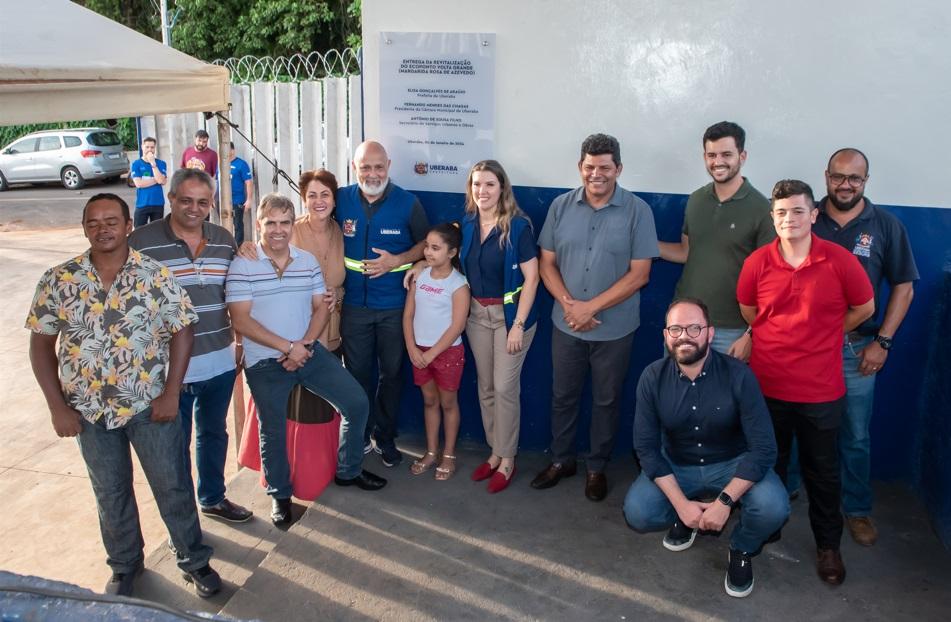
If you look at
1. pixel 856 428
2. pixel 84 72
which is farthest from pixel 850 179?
pixel 84 72

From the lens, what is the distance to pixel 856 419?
3.77m

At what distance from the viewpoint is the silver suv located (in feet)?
62.2

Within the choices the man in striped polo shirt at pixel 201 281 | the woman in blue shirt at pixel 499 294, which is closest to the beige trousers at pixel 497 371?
the woman in blue shirt at pixel 499 294

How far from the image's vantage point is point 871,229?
12.0ft

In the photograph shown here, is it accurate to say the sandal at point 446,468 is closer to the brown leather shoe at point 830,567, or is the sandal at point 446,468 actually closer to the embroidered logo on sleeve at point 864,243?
the brown leather shoe at point 830,567

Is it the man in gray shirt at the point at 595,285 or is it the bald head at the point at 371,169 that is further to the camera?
the bald head at the point at 371,169

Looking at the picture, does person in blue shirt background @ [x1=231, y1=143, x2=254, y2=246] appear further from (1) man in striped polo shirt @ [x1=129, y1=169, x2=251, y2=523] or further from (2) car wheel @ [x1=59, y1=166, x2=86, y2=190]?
(2) car wheel @ [x1=59, y1=166, x2=86, y2=190]

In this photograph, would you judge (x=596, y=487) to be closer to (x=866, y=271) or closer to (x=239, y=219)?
(x=866, y=271)

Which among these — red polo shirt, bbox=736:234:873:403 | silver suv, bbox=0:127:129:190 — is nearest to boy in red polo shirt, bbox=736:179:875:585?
red polo shirt, bbox=736:234:873:403

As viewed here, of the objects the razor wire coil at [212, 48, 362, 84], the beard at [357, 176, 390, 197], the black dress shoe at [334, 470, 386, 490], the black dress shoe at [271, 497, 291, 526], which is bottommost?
the black dress shoe at [271, 497, 291, 526]

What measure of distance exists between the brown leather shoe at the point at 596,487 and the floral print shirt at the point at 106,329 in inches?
89.2

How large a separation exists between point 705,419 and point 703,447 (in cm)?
15

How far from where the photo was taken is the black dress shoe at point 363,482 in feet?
14.3

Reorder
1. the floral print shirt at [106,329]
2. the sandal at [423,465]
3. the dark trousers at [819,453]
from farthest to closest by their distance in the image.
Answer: the sandal at [423,465] → the dark trousers at [819,453] → the floral print shirt at [106,329]
